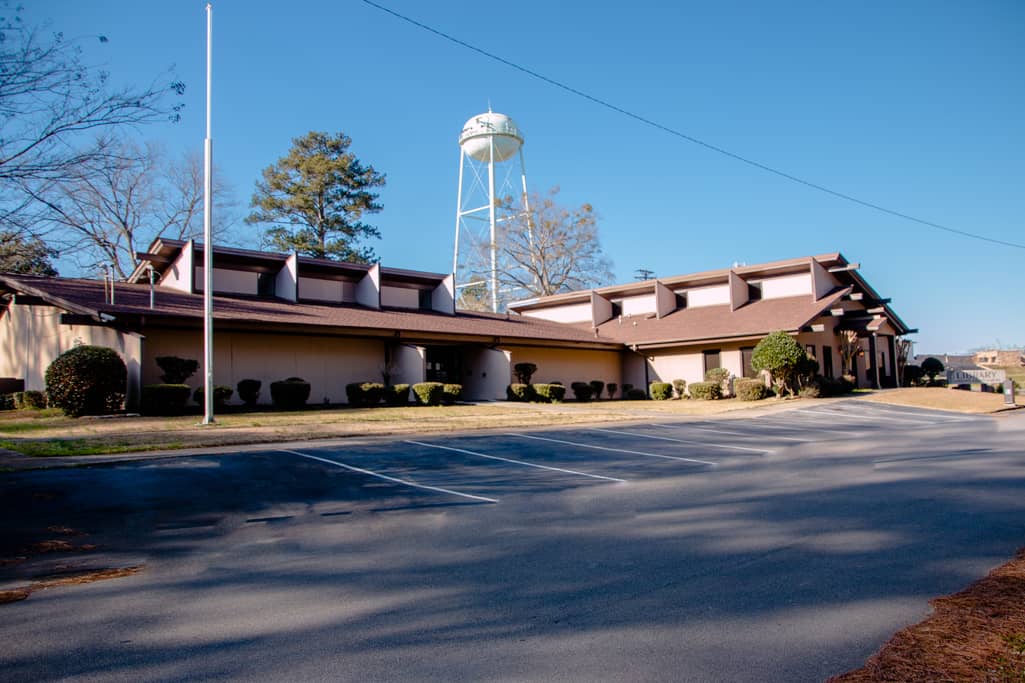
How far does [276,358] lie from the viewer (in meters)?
24.4

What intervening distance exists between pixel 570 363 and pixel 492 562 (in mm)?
28370

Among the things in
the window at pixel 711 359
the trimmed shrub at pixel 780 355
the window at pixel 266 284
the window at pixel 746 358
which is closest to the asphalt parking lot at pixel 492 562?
the trimmed shrub at pixel 780 355

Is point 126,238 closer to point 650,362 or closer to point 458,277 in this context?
point 458,277

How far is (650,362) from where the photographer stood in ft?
118

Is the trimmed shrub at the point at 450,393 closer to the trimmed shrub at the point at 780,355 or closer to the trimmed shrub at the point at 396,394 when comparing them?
the trimmed shrub at the point at 396,394

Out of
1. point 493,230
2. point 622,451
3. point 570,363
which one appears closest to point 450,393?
point 570,363

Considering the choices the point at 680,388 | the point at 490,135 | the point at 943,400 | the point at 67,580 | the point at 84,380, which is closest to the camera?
the point at 67,580

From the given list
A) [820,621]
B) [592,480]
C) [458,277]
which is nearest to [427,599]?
[820,621]

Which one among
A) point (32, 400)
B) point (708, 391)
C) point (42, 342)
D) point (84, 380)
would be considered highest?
point (42, 342)

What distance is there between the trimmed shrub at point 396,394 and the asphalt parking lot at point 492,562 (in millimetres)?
12549

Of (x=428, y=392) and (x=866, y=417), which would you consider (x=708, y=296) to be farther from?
(x=428, y=392)

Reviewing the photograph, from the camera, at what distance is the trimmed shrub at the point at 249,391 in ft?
73.8

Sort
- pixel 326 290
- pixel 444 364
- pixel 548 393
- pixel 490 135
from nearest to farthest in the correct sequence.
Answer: pixel 548 393 → pixel 326 290 → pixel 444 364 → pixel 490 135

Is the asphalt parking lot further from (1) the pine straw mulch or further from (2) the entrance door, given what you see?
(2) the entrance door
